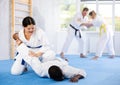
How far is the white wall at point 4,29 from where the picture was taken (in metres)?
6.05

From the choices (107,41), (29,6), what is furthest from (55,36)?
(107,41)

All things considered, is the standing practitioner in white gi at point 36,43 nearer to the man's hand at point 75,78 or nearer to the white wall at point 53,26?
the man's hand at point 75,78

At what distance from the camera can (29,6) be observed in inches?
278

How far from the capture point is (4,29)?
20.1 ft

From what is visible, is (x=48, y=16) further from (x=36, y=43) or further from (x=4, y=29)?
(x=36, y=43)

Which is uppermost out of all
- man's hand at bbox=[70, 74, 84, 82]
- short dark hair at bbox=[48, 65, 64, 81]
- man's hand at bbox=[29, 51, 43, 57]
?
man's hand at bbox=[29, 51, 43, 57]

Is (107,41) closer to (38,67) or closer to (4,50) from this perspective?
(4,50)

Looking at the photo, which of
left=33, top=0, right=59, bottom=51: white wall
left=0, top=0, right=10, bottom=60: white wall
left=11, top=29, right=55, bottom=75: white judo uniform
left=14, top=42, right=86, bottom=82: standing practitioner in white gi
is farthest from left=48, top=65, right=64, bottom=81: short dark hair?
left=33, top=0, right=59, bottom=51: white wall

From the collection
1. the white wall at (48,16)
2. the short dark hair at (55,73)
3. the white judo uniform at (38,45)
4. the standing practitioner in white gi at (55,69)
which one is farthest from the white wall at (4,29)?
the short dark hair at (55,73)

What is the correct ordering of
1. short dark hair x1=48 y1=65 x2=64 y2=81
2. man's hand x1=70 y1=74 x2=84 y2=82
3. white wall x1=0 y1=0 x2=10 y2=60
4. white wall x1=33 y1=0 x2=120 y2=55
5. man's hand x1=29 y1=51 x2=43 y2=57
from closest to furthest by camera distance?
1. short dark hair x1=48 y1=65 x2=64 y2=81
2. man's hand x1=70 y1=74 x2=84 y2=82
3. man's hand x1=29 y1=51 x2=43 y2=57
4. white wall x1=0 y1=0 x2=10 y2=60
5. white wall x1=33 y1=0 x2=120 y2=55

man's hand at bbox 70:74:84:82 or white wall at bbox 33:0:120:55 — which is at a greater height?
white wall at bbox 33:0:120:55

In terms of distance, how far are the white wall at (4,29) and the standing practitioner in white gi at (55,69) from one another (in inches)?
94.0

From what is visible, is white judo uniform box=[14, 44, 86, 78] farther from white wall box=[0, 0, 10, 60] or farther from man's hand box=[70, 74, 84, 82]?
white wall box=[0, 0, 10, 60]

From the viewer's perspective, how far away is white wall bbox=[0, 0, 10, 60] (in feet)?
19.9
